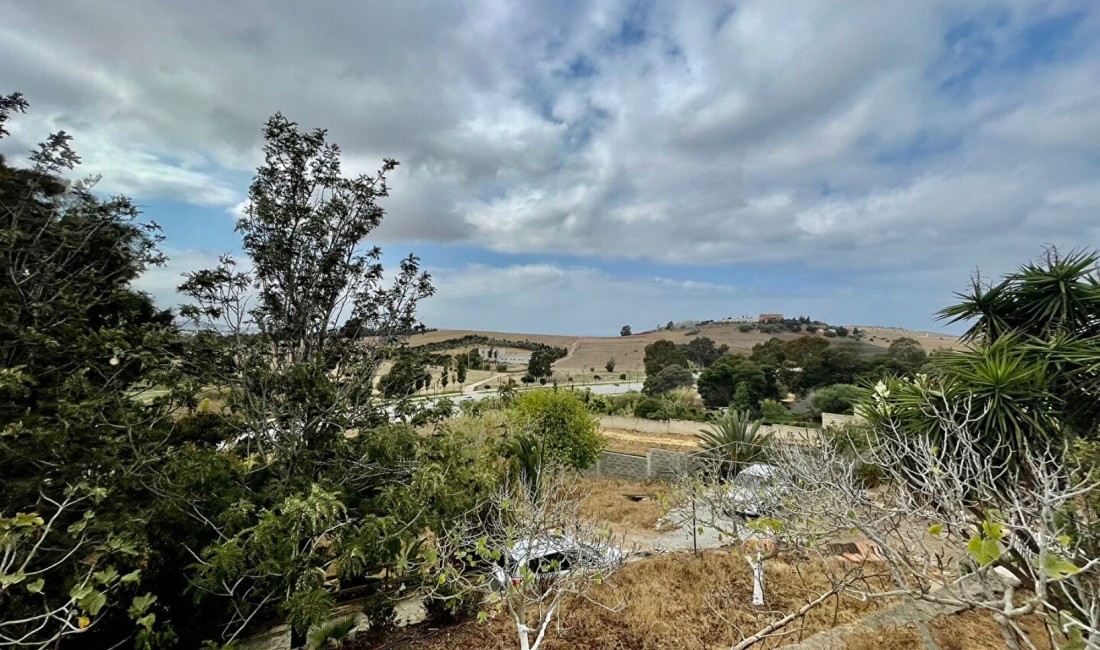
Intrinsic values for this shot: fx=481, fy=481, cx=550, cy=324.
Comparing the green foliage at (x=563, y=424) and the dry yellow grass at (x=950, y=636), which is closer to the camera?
the dry yellow grass at (x=950, y=636)

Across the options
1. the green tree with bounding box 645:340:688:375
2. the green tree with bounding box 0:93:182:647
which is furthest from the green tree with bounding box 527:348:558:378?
the green tree with bounding box 0:93:182:647

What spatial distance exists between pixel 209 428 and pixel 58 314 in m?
1.90

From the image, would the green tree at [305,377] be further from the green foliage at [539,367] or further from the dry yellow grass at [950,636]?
the green foliage at [539,367]

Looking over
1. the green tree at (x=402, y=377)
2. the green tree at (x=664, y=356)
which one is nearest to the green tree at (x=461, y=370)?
the green tree at (x=664, y=356)

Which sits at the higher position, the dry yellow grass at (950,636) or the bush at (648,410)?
the dry yellow grass at (950,636)

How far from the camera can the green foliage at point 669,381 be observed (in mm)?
41844

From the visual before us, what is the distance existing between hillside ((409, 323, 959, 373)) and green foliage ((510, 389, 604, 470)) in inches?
2078

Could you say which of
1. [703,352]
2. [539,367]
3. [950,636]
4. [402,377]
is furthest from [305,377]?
[703,352]

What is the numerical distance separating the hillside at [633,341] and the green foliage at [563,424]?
52788 mm

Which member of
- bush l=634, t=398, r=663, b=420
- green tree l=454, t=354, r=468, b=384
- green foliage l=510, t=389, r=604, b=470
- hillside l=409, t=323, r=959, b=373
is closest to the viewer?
green foliage l=510, t=389, r=604, b=470

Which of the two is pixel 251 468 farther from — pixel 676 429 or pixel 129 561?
pixel 676 429

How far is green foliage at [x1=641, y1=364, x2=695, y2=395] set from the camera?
41.8 metres

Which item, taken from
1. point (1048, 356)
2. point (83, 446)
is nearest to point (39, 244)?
point (83, 446)

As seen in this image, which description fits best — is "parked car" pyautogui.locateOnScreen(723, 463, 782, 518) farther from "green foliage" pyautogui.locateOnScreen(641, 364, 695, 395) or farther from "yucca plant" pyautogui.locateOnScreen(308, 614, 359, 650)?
"green foliage" pyautogui.locateOnScreen(641, 364, 695, 395)
